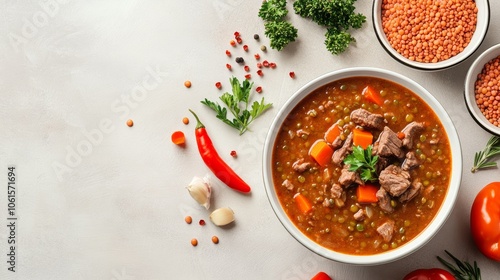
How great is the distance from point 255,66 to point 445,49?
1.44 m

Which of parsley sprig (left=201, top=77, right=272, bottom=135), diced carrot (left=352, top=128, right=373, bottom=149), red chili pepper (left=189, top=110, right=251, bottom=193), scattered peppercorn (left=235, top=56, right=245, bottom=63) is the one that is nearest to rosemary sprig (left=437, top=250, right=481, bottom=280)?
diced carrot (left=352, top=128, right=373, bottom=149)

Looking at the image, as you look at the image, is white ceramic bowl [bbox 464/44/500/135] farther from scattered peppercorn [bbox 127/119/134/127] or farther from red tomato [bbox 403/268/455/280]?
scattered peppercorn [bbox 127/119/134/127]

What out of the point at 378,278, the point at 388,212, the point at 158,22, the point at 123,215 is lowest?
the point at 378,278

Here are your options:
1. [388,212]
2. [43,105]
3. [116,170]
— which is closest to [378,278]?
[388,212]

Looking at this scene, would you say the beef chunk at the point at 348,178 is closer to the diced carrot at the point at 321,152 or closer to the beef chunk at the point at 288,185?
the diced carrot at the point at 321,152

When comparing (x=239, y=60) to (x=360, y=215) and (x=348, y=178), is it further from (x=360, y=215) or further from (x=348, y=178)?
(x=360, y=215)

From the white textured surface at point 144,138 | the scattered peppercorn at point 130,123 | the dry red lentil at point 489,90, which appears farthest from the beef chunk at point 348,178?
the scattered peppercorn at point 130,123

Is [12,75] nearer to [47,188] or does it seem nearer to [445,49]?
[47,188]

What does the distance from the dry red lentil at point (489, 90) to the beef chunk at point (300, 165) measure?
4.61ft

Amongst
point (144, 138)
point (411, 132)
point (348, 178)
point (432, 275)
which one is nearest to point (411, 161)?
point (411, 132)

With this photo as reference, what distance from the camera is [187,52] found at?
4.60m

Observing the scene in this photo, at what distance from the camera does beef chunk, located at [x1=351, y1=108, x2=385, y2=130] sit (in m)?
3.87

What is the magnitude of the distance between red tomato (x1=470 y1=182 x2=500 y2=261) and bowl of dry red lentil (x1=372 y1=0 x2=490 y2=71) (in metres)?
1.01

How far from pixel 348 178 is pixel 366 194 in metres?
0.19
